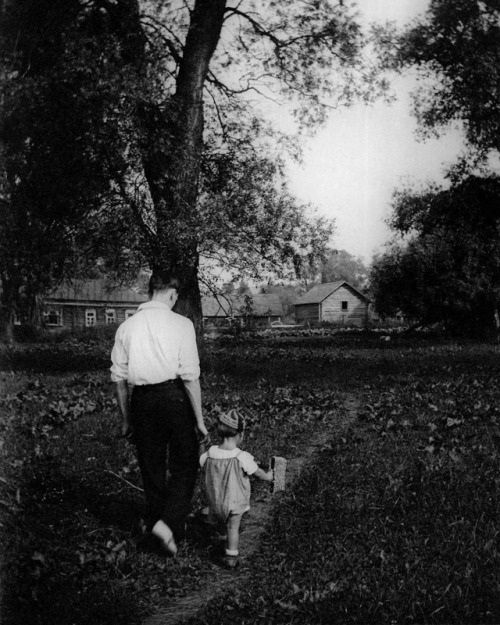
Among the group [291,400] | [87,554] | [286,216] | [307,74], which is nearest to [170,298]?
[87,554]

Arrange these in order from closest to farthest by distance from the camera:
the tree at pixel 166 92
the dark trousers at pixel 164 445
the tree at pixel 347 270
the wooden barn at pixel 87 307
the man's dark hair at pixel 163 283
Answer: the dark trousers at pixel 164 445 → the man's dark hair at pixel 163 283 → the tree at pixel 166 92 → the wooden barn at pixel 87 307 → the tree at pixel 347 270

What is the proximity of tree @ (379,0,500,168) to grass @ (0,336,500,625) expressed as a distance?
28.1 feet

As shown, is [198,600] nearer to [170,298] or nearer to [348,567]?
[348,567]

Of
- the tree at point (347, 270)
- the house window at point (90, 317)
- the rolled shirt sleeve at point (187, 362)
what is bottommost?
the rolled shirt sleeve at point (187, 362)

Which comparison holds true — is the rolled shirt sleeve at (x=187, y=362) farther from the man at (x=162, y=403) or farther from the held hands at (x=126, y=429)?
the held hands at (x=126, y=429)

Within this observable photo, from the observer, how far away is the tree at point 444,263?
2861 cm

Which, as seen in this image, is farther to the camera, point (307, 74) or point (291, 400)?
point (307, 74)

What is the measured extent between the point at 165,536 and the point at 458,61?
14.3 meters

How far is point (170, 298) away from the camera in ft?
15.2

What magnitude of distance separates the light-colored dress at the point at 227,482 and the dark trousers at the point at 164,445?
15 centimetres

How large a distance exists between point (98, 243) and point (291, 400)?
5.02 metres

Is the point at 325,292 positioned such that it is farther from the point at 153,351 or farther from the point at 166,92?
the point at 153,351

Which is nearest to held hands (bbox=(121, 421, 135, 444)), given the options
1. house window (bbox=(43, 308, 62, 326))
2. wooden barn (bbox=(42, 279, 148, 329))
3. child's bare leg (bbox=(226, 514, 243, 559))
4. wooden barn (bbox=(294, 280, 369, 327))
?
child's bare leg (bbox=(226, 514, 243, 559))

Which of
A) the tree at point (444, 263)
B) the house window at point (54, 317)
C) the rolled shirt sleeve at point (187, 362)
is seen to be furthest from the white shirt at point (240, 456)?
the house window at point (54, 317)
